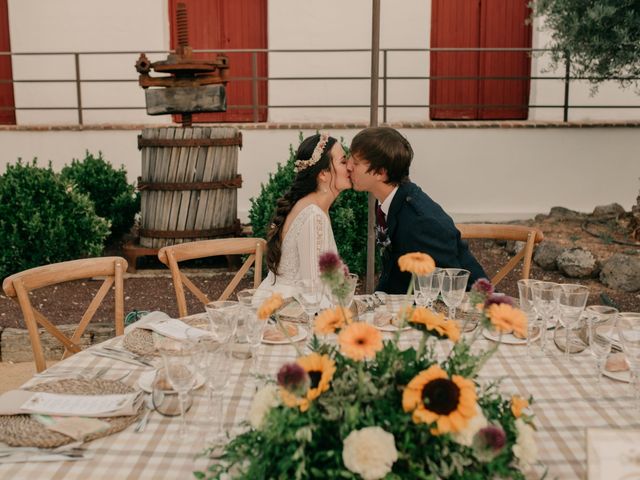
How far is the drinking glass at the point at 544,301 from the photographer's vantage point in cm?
222

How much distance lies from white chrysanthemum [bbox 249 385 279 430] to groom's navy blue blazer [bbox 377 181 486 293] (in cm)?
227

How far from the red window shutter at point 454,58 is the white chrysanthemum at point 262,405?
931 cm

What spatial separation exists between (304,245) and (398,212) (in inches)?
20.2

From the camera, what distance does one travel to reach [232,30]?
10258 mm

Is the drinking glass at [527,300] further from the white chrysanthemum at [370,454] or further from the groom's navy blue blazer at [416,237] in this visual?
the white chrysanthemum at [370,454]

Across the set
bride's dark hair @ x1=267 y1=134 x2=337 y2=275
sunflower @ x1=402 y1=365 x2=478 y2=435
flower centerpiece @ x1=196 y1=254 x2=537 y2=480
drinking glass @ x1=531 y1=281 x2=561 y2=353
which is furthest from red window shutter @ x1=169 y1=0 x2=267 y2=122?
sunflower @ x1=402 y1=365 x2=478 y2=435

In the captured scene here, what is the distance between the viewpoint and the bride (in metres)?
3.53

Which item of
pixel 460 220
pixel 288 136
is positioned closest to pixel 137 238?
pixel 288 136

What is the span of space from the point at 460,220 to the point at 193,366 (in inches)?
300

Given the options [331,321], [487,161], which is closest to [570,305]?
[331,321]

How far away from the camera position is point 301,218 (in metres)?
3.56

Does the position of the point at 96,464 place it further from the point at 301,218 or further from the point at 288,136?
the point at 288,136

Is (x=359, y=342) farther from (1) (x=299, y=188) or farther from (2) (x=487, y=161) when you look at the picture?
(2) (x=487, y=161)

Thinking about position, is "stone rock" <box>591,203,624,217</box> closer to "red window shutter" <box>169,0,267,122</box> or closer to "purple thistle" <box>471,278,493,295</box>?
"red window shutter" <box>169,0,267,122</box>
